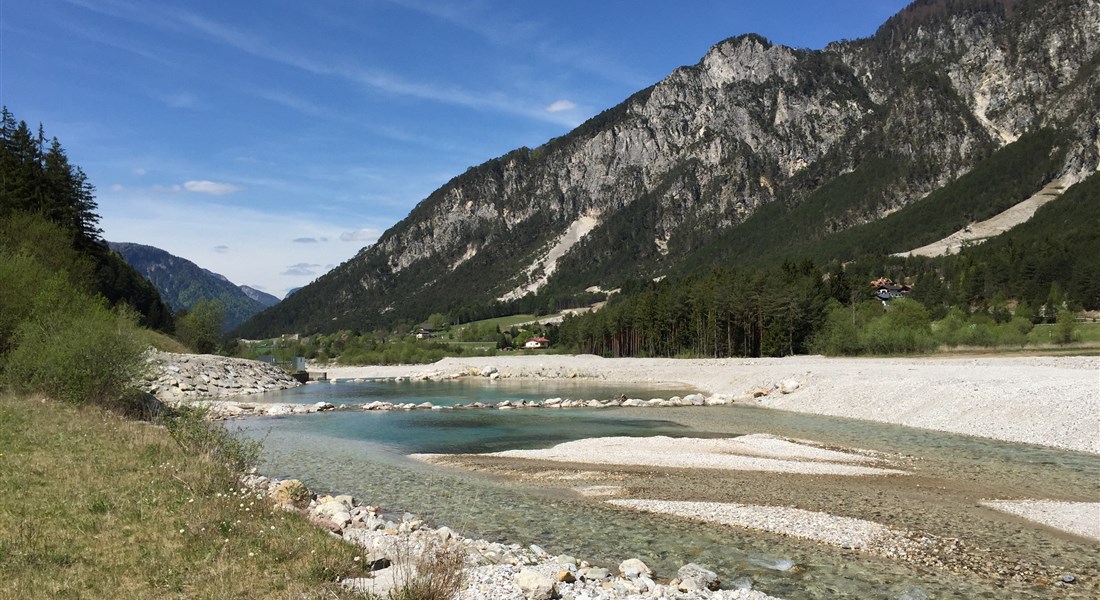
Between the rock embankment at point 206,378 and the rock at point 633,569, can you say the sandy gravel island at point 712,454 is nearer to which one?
the rock at point 633,569

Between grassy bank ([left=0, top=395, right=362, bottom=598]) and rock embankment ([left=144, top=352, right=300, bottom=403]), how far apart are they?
3916cm

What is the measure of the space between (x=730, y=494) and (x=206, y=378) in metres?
60.8

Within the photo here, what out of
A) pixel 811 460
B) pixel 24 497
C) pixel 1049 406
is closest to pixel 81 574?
pixel 24 497

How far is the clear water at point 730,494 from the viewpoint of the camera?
1344 centimetres

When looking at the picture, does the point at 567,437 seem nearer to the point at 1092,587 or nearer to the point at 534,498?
the point at 534,498

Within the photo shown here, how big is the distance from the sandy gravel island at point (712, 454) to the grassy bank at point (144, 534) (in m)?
14.7

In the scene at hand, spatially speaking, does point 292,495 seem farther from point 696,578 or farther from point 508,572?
point 696,578

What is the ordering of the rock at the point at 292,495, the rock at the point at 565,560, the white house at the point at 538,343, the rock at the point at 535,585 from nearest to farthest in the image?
the rock at the point at 535,585 → the rock at the point at 565,560 → the rock at the point at 292,495 → the white house at the point at 538,343

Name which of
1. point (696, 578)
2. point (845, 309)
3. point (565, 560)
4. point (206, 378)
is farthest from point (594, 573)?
point (845, 309)

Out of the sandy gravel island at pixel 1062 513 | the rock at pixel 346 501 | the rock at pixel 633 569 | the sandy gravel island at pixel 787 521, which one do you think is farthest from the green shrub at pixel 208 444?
the sandy gravel island at pixel 1062 513

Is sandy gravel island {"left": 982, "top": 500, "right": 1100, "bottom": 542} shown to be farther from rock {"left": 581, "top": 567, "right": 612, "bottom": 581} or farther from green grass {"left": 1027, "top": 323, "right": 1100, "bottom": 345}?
green grass {"left": 1027, "top": 323, "right": 1100, "bottom": 345}

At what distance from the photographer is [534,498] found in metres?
20.6

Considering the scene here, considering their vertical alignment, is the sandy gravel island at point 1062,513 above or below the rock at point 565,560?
below

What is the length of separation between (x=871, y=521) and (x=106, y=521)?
57.6ft
